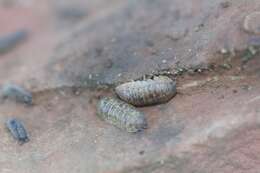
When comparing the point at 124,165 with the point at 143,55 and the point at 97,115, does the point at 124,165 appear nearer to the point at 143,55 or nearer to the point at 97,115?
the point at 97,115

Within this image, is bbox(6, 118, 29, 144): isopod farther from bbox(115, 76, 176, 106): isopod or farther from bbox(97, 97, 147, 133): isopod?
bbox(115, 76, 176, 106): isopod

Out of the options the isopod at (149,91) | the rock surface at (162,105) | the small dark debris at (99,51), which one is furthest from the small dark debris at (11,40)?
the isopod at (149,91)

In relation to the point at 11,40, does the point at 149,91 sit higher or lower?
higher

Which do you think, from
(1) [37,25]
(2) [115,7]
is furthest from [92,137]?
(1) [37,25]

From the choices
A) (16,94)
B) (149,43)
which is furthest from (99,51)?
(16,94)

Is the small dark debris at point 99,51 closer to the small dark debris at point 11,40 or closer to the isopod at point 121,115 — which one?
the isopod at point 121,115

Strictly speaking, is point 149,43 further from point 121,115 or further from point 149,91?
point 121,115
